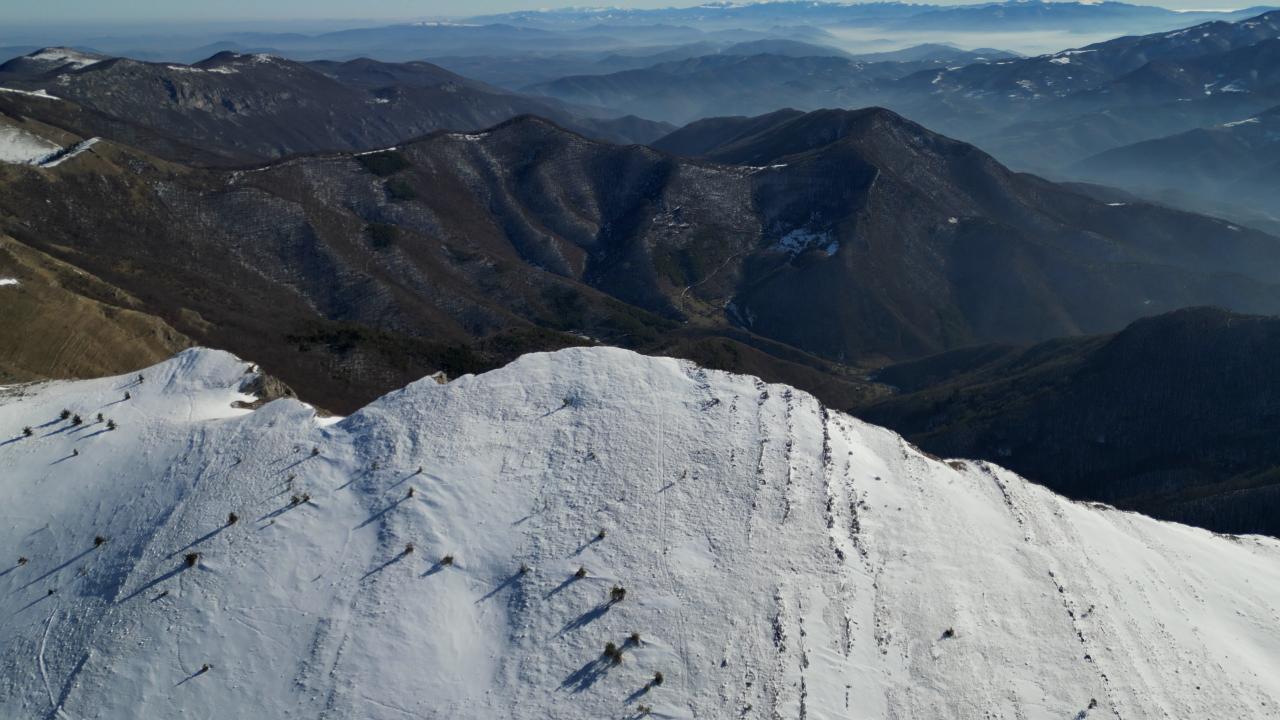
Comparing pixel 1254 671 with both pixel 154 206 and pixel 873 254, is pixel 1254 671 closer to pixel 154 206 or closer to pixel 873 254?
pixel 154 206

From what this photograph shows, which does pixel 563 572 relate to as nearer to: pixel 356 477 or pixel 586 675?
pixel 586 675

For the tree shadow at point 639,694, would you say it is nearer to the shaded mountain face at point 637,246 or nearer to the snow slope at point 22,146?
the shaded mountain face at point 637,246

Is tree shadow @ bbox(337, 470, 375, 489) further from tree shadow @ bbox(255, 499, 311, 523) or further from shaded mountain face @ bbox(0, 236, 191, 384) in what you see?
shaded mountain face @ bbox(0, 236, 191, 384)

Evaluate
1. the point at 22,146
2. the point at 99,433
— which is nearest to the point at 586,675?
the point at 99,433

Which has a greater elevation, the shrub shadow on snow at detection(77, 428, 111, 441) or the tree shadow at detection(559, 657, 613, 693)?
the shrub shadow on snow at detection(77, 428, 111, 441)

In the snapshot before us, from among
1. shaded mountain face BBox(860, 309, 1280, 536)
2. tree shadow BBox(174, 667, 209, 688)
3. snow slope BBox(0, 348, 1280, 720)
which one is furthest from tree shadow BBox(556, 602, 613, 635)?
shaded mountain face BBox(860, 309, 1280, 536)

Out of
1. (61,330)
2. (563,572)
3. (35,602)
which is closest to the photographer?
(35,602)
